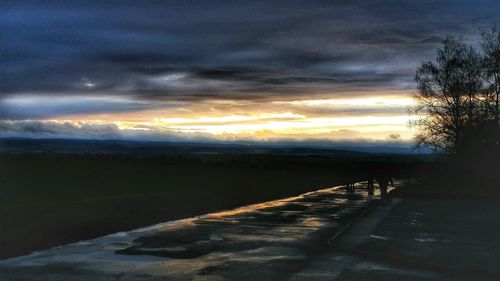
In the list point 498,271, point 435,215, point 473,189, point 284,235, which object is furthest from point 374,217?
point 473,189

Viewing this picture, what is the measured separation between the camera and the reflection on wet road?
983 centimetres

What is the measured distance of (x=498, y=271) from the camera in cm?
1018

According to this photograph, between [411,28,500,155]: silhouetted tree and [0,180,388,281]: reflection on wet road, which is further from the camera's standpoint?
[411,28,500,155]: silhouetted tree

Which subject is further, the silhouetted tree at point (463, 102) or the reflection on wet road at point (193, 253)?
the silhouetted tree at point (463, 102)

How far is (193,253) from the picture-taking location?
1205cm

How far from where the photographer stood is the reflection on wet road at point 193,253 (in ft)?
32.2

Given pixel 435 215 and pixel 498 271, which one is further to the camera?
pixel 435 215

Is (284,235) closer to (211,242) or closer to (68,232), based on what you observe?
(211,242)

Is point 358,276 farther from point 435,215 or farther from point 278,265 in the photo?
point 435,215

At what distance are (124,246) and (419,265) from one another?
630 cm

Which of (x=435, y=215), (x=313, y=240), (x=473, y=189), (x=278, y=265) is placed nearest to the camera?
(x=278, y=265)

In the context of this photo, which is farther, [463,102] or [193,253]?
[463,102]

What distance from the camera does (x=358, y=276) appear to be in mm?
9719

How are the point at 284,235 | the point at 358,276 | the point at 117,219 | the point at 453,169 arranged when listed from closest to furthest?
1. the point at 358,276
2. the point at 284,235
3. the point at 117,219
4. the point at 453,169
